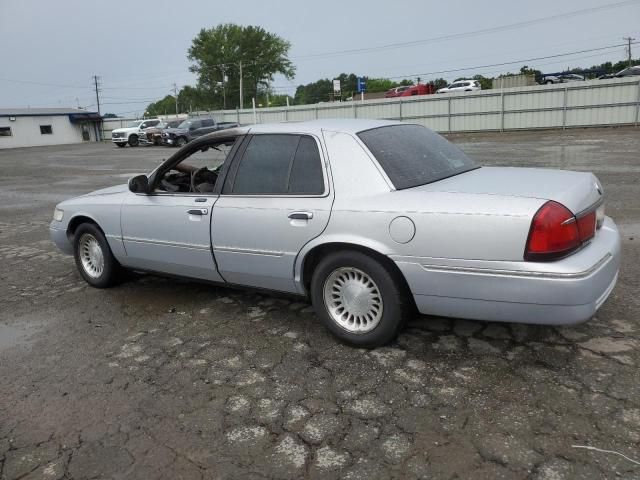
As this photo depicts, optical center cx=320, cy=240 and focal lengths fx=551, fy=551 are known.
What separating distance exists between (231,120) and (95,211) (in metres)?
38.6

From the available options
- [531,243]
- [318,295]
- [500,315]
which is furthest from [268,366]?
[531,243]

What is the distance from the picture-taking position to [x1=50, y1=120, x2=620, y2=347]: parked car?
2.98m

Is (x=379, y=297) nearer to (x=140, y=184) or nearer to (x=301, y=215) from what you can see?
(x=301, y=215)

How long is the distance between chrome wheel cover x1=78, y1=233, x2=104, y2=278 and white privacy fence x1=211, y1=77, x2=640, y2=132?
25498 mm

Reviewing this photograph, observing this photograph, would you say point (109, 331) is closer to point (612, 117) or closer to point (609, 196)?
point (609, 196)

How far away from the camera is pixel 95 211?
5109 mm

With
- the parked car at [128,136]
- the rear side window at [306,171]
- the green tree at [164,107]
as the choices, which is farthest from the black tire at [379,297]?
the green tree at [164,107]

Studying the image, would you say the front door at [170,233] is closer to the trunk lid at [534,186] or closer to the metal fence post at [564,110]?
the trunk lid at [534,186]

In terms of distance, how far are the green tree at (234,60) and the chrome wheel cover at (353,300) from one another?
81.0 m

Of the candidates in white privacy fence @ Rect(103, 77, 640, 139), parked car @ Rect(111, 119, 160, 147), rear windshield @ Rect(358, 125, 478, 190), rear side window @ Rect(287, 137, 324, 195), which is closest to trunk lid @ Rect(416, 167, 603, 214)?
rear windshield @ Rect(358, 125, 478, 190)

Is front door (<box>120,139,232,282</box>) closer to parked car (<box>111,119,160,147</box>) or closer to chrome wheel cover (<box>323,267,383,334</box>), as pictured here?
chrome wheel cover (<box>323,267,383,334</box>)

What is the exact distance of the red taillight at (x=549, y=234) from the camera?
2.91 meters

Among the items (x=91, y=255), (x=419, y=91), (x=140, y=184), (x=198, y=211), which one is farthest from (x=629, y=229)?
(x=419, y=91)

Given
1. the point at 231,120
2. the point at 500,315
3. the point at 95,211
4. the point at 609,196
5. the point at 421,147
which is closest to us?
the point at 500,315
